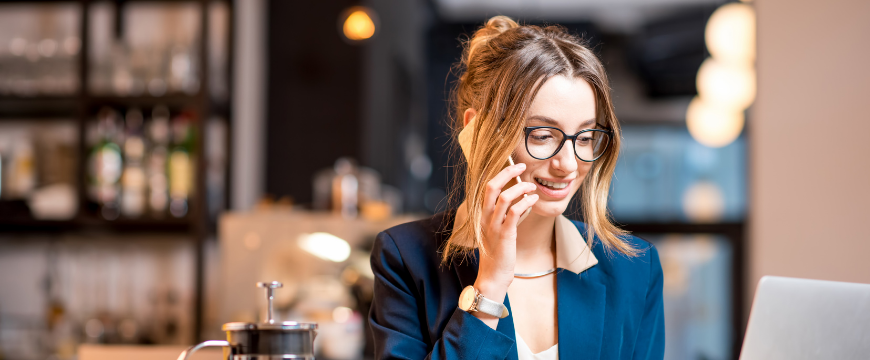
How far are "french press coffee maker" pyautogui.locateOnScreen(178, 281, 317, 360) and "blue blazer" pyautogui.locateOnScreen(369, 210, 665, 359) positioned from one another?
24 cm

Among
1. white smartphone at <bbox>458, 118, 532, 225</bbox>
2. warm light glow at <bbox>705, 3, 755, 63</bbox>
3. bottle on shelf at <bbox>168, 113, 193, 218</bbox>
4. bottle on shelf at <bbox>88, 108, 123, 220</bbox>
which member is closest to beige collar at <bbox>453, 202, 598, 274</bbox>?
white smartphone at <bbox>458, 118, 532, 225</bbox>

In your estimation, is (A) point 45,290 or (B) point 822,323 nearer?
(B) point 822,323

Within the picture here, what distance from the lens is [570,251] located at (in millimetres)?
1194

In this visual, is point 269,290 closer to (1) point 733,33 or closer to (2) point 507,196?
(2) point 507,196

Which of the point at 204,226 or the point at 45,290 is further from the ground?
the point at 204,226

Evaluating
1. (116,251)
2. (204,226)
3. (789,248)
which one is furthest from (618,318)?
(116,251)

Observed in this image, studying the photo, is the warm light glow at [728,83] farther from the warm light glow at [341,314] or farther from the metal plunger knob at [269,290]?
the metal plunger knob at [269,290]

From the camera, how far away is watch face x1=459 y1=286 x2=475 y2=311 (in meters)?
1.03

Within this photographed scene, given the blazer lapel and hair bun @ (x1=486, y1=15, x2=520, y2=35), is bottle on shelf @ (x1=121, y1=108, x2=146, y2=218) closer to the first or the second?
hair bun @ (x1=486, y1=15, x2=520, y2=35)

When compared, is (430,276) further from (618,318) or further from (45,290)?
(45,290)

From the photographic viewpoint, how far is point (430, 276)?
115 centimetres

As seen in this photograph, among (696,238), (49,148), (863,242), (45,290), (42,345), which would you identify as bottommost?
(42,345)

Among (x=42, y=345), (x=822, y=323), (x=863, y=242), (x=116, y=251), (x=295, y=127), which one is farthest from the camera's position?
(x=295, y=127)

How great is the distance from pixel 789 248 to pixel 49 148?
3.53m
